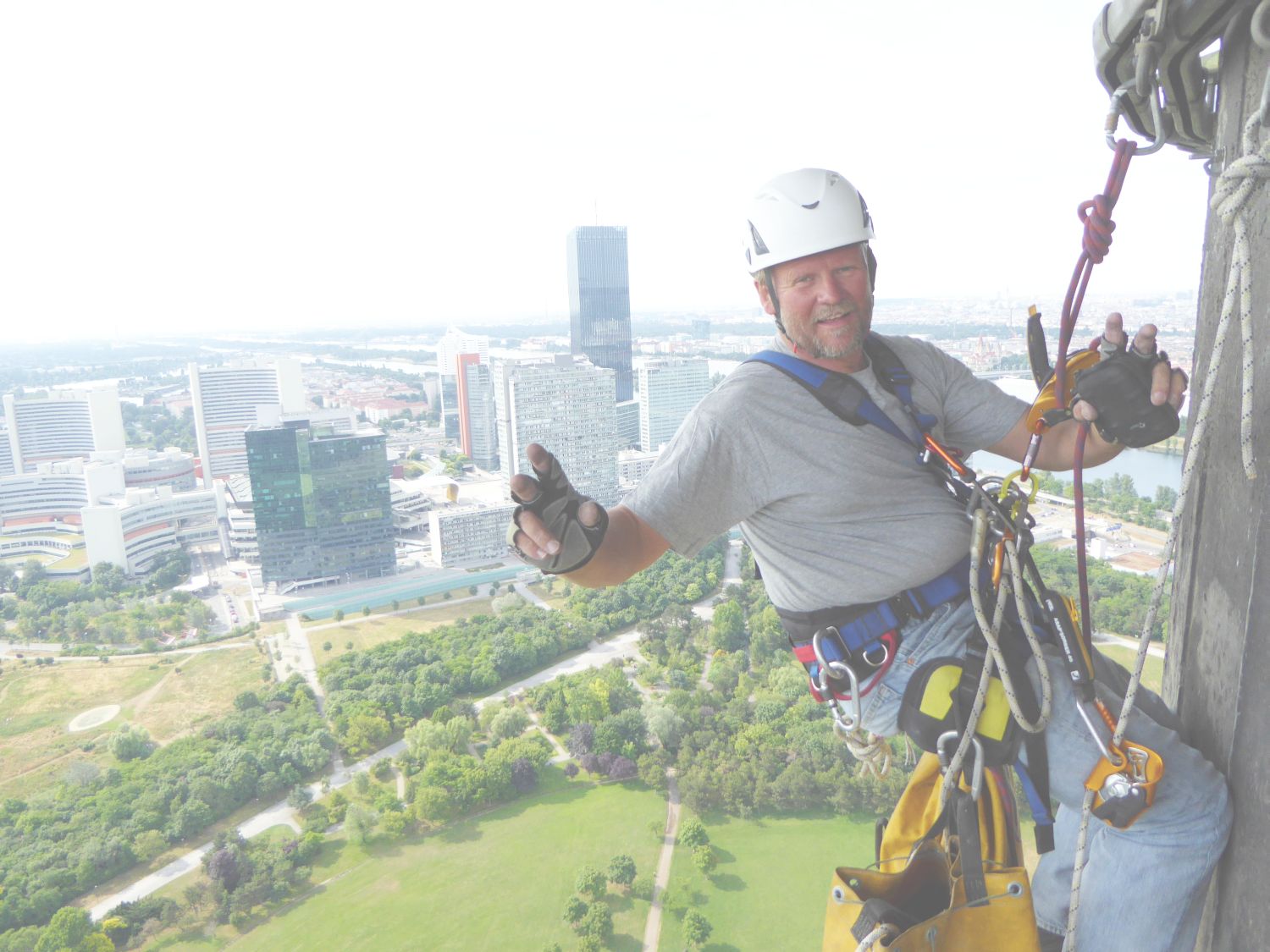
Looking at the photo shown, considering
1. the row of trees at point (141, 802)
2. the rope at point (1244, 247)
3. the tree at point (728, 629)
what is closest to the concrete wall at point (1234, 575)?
the rope at point (1244, 247)

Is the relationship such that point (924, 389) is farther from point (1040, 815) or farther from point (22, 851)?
point (22, 851)

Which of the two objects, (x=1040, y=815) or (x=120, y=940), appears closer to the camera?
(x=1040, y=815)

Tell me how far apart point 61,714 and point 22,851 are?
4.05 meters

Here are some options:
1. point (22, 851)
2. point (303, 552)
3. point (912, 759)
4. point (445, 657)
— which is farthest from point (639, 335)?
point (912, 759)

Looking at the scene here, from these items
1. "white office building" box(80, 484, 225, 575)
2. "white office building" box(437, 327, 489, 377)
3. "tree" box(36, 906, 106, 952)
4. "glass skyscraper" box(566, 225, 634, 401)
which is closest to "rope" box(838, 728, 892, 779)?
"tree" box(36, 906, 106, 952)

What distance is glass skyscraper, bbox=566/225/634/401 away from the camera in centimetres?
3534

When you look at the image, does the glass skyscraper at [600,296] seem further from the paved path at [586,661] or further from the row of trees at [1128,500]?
the row of trees at [1128,500]

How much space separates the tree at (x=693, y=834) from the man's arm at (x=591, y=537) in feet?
29.2

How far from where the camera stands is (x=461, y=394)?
2975 centimetres

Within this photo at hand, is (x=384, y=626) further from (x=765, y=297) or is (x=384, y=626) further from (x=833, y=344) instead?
(x=833, y=344)

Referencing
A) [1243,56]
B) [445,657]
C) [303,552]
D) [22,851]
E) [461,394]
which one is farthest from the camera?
[461,394]

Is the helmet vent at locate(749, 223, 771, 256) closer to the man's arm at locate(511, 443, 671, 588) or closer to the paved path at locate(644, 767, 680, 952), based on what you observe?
the man's arm at locate(511, 443, 671, 588)

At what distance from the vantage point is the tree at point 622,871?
8867 mm

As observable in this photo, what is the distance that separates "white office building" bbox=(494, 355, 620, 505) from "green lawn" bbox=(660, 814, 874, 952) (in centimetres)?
1275
